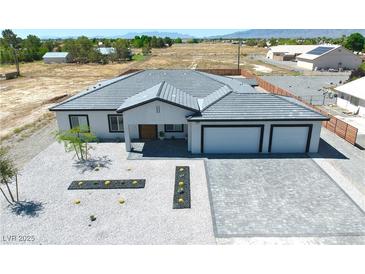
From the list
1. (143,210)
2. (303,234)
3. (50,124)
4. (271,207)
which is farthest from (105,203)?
(50,124)

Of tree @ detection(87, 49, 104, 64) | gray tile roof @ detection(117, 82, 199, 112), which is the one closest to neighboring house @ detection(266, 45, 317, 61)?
tree @ detection(87, 49, 104, 64)

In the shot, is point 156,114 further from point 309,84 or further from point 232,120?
point 309,84

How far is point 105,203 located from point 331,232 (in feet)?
35.8

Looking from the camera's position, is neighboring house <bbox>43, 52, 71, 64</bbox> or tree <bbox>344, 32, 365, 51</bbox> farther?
tree <bbox>344, 32, 365, 51</bbox>

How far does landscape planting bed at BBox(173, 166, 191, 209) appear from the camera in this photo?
1405cm

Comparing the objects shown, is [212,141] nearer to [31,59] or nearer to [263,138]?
[263,138]

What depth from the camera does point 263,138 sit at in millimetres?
19562

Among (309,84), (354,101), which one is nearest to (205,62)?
(309,84)

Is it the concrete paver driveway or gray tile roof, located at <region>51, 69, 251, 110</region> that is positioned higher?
gray tile roof, located at <region>51, 69, 251, 110</region>

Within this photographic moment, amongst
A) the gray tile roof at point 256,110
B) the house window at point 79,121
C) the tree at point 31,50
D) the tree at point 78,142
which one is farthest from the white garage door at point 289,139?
the tree at point 31,50

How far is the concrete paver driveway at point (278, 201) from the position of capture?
12328 millimetres

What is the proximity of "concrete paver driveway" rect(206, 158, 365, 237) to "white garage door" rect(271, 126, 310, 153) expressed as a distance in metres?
1.27

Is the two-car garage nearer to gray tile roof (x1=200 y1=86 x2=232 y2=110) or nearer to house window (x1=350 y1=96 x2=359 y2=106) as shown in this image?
gray tile roof (x1=200 y1=86 x2=232 y2=110)

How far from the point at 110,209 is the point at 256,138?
37.0ft
